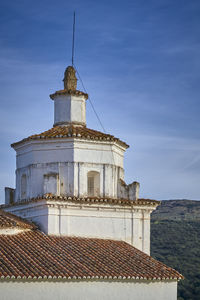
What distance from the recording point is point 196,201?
71.2m

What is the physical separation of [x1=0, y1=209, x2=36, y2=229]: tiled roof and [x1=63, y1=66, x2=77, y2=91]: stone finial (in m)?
5.91

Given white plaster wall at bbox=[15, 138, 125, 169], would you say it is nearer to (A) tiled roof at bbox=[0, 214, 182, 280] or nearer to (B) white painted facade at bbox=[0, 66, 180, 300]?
(B) white painted facade at bbox=[0, 66, 180, 300]

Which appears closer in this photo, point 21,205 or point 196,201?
point 21,205

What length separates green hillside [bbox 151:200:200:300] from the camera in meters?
43.4

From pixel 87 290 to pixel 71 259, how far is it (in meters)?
1.21

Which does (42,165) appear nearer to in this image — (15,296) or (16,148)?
(16,148)

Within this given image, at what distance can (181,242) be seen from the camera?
5262cm

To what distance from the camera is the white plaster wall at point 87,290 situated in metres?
22.0

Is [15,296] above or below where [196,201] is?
below

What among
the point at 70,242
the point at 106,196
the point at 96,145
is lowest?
the point at 70,242

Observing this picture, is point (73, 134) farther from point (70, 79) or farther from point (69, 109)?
point (70, 79)

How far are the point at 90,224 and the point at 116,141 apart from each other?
3493 millimetres

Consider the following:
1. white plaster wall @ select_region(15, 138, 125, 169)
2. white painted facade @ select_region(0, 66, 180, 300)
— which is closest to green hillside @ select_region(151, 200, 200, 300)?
white painted facade @ select_region(0, 66, 180, 300)

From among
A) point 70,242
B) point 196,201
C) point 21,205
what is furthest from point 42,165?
point 196,201
